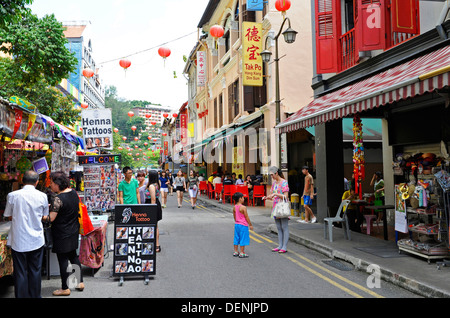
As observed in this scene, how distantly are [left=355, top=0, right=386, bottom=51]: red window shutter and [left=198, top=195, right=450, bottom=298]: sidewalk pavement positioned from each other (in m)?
4.59

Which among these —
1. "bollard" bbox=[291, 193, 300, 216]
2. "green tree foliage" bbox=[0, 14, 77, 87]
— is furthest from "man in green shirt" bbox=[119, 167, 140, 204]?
"bollard" bbox=[291, 193, 300, 216]

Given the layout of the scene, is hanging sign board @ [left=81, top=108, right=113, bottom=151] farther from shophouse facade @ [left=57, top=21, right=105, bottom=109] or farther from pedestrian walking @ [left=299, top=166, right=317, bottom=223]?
shophouse facade @ [left=57, top=21, right=105, bottom=109]

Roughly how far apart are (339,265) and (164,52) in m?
10.0

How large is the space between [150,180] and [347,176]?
12954mm

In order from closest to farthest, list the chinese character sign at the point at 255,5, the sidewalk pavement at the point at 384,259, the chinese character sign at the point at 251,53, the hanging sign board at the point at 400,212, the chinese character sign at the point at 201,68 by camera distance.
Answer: the sidewalk pavement at the point at 384,259 → the hanging sign board at the point at 400,212 → the chinese character sign at the point at 251,53 → the chinese character sign at the point at 255,5 → the chinese character sign at the point at 201,68

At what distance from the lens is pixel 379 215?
515 inches

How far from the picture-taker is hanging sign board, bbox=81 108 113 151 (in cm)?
1328

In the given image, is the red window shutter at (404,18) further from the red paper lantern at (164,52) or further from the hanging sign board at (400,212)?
the red paper lantern at (164,52)

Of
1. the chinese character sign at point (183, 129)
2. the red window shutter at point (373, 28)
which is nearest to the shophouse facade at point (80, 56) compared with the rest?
the chinese character sign at point (183, 129)

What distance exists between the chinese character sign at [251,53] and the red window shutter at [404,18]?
9463mm

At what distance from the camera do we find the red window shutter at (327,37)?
39.1ft

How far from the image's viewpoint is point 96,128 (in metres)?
13.4
